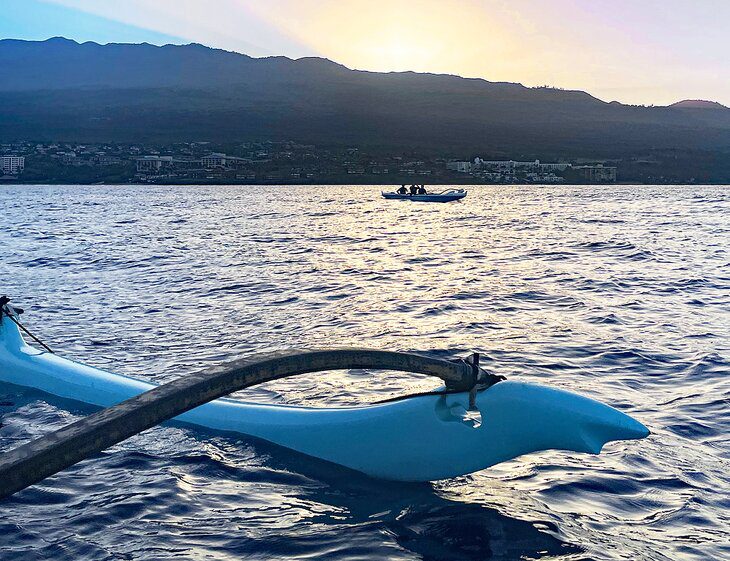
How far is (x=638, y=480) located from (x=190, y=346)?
23.8ft

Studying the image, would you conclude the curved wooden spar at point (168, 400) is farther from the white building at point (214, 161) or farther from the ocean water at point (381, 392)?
the white building at point (214, 161)

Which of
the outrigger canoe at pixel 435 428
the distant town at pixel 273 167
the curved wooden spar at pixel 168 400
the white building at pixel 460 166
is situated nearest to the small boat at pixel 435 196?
the outrigger canoe at pixel 435 428

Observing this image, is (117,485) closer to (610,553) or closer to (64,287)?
(610,553)

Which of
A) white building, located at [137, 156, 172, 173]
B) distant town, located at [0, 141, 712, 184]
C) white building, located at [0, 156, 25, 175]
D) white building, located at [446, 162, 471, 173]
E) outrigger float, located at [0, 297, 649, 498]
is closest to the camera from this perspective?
outrigger float, located at [0, 297, 649, 498]

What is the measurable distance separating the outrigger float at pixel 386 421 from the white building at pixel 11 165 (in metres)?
145

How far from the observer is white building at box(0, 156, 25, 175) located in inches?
5285

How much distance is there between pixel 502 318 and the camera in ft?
44.6

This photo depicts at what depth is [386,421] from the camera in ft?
19.5

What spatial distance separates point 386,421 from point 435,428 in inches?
18.4

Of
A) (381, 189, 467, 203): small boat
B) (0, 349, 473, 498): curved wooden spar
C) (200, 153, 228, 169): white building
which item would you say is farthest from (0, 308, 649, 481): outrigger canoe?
(200, 153, 228, 169): white building

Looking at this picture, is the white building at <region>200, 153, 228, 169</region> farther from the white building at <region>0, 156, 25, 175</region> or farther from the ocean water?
the ocean water

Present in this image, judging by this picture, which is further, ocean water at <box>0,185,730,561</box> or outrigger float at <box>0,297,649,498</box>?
ocean water at <box>0,185,730,561</box>

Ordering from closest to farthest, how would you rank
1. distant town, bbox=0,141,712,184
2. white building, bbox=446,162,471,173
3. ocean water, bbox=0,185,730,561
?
ocean water, bbox=0,185,730,561 → distant town, bbox=0,141,712,184 → white building, bbox=446,162,471,173

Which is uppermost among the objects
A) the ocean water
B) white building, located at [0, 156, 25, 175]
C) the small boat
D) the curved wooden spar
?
white building, located at [0, 156, 25, 175]
